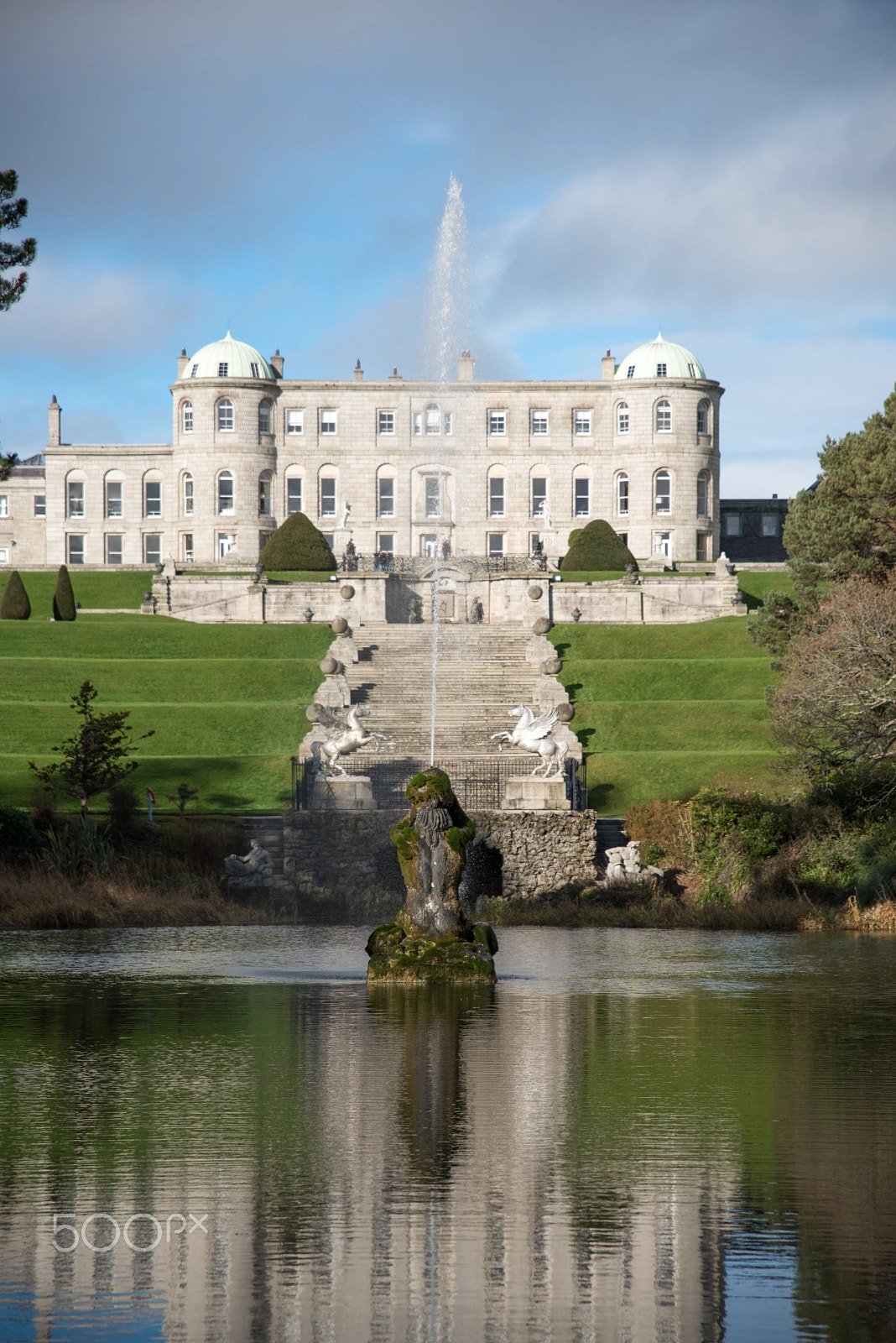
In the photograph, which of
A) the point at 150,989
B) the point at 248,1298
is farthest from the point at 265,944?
the point at 248,1298

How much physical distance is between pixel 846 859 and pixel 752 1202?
1922cm

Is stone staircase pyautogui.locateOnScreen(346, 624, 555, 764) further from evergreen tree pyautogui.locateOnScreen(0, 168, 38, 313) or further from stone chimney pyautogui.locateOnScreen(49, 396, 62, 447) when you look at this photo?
stone chimney pyautogui.locateOnScreen(49, 396, 62, 447)

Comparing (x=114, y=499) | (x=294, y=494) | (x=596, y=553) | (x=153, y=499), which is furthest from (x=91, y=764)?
(x=114, y=499)

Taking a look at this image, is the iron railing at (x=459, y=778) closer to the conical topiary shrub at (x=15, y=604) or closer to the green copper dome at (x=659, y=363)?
the conical topiary shrub at (x=15, y=604)

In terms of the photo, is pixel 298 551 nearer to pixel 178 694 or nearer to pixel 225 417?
pixel 225 417

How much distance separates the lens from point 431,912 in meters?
17.4

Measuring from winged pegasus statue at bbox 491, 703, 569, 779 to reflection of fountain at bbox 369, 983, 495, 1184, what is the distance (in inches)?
607

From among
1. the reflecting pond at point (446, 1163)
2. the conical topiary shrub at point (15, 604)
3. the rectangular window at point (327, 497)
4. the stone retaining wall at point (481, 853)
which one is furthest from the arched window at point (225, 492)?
the reflecting pond at point (446, 1163)

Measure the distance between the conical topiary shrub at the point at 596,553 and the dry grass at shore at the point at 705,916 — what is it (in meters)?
42.6

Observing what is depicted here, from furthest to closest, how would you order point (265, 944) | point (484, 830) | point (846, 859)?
point (484, 830)
point (846, 859)
point (265, 944)

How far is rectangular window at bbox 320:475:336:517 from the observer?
87.3 metres

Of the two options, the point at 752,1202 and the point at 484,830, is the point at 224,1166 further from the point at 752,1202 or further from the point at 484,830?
the point at 484,830

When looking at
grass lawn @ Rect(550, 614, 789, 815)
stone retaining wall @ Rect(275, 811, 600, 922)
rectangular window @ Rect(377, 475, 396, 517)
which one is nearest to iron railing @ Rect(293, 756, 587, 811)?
stone retaining wall @ Rect(275, 811, 600, 922)

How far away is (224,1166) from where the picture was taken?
8.96 metres
